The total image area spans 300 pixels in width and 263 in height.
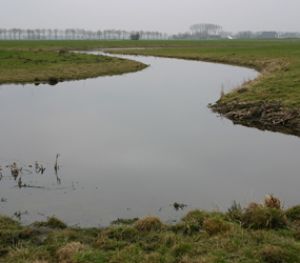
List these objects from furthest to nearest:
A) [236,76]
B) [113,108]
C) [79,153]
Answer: [236,76], [113,108], [79,153]

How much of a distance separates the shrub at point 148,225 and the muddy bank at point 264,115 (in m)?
13.3

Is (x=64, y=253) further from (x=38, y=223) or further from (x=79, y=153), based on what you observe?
(x=79, y=153)

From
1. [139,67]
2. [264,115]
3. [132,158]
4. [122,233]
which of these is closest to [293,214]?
[122,233]

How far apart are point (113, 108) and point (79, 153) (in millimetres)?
10964

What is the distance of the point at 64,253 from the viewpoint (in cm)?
875

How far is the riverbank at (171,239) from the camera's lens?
8555 millimetres

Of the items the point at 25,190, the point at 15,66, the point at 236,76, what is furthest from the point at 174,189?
the point at 15,66

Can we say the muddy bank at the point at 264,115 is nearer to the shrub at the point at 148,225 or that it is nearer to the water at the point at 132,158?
the water at the point at 132,158

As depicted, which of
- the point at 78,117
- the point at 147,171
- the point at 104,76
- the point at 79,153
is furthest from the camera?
the point at 104,76

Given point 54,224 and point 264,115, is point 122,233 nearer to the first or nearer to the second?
point 54,224

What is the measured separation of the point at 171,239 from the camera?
9367 millimetres

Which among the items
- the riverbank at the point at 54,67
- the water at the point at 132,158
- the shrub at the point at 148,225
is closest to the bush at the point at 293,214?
the water at the point at 132,158

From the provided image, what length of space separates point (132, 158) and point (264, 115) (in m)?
10.2

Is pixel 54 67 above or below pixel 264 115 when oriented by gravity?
above
